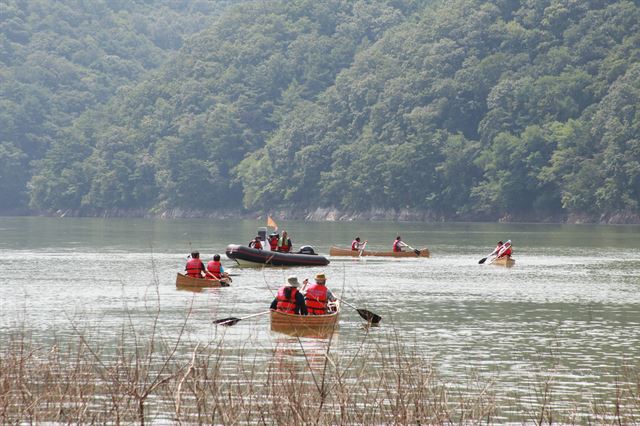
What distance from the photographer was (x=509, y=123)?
132 m

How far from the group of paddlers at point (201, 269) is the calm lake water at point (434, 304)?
2.17 ft

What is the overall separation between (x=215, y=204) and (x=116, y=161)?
670 inches

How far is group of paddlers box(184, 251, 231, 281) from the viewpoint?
39156 millimetres

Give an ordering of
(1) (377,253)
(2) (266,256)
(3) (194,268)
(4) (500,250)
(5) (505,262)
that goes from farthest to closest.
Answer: (1) (377,253)
(4) (500,250)
(5) (505,262)
(2) (266,256)
(3) (194,268)

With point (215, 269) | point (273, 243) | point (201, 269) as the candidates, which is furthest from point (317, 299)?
point (273, 243)

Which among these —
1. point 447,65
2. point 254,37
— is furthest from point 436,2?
point 447,65

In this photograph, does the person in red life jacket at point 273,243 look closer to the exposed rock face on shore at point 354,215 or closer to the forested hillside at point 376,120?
the forested hillside at point 376,120

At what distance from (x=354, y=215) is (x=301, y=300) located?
113m

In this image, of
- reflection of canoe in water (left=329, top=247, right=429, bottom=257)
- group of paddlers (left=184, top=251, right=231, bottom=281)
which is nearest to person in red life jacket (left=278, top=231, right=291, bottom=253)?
reflection of canoe in water (left=329, top=247, right=429, bottom=257)

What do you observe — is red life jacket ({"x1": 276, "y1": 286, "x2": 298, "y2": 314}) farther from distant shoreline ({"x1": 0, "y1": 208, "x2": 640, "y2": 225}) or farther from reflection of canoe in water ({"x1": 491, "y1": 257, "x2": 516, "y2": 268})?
distant shoreline ({"x1": 0, "y1": 208, "x2": 640, "y2": 225})

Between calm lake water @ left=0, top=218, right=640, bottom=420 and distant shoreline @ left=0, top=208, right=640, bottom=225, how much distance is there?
5226 cm

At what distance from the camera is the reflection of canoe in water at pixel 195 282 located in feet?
127

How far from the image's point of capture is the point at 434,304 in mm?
35344

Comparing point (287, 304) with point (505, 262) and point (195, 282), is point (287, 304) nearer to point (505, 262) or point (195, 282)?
point (195, 282)
